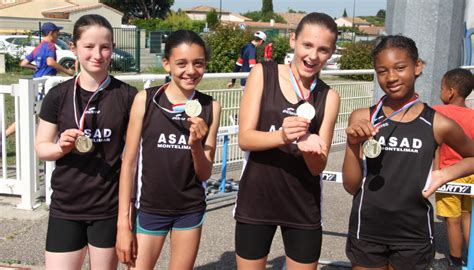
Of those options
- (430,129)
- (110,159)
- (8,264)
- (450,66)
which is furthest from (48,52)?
(430,129)

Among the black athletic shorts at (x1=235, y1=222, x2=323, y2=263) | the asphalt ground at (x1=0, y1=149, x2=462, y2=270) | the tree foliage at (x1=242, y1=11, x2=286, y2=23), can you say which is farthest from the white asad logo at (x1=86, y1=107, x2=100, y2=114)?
the tree foliage at (x1=242, y1=11, x2=286, y2=23)

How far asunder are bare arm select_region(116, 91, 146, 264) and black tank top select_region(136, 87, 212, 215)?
5cm

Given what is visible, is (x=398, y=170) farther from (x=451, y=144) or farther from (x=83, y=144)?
(x=83, y=144)

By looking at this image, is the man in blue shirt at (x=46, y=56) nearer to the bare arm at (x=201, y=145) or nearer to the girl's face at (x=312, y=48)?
the bare arm at (x=201, y=145)

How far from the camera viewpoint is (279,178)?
2.85 meters

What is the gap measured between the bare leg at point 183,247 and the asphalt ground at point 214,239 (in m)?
1.62

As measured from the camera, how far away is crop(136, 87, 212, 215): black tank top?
117 inches

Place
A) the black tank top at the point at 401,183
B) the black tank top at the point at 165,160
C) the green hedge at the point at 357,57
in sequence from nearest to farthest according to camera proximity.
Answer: the black tank top at the point at 401,183, the black tank top at the point at 165,160, the green hedge at the point at 357,57

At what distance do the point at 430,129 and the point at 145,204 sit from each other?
1.58m

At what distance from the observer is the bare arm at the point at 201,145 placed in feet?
8.88

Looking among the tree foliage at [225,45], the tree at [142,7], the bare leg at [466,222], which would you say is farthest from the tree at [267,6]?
the bare leg at [466,222]

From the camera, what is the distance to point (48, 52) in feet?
31.6

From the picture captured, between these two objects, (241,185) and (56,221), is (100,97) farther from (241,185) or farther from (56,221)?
(241,185)

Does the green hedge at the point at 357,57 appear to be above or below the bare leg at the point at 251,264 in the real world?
above
